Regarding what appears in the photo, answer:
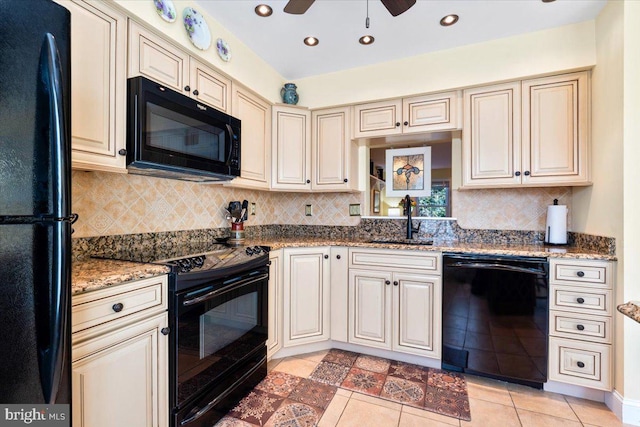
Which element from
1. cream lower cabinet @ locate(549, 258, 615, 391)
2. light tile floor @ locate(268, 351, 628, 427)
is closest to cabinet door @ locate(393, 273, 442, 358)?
light tile floor @ locate(268, 351, 628, 427)

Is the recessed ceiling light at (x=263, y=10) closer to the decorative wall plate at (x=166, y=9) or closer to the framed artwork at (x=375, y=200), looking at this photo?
the decorative wall plate at (x=166, y=9)

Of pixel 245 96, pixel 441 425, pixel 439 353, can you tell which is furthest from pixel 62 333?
pixel 439 353

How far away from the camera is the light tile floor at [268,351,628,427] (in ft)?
5.41

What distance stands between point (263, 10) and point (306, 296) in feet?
6.80

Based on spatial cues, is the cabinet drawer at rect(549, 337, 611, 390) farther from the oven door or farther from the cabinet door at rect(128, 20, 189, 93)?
the cabinet door at rect(128, 20, 189, 93)

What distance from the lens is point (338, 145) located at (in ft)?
8.96

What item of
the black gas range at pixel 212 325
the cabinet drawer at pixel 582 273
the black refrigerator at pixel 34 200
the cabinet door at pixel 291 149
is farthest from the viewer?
the cabinet door at pixel 291 149

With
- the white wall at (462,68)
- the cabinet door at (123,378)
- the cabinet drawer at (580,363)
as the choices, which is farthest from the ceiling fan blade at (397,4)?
the cabinet drawer at (580,363)

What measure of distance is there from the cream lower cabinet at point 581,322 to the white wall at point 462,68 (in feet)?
4.54

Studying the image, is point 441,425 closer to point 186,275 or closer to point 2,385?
point 186,275

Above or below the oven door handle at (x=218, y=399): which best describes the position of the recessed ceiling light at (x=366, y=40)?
above

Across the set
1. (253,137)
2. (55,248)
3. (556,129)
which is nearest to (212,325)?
(55,248)

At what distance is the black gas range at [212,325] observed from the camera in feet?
4.60

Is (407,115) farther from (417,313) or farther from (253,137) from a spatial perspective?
(417,313)
